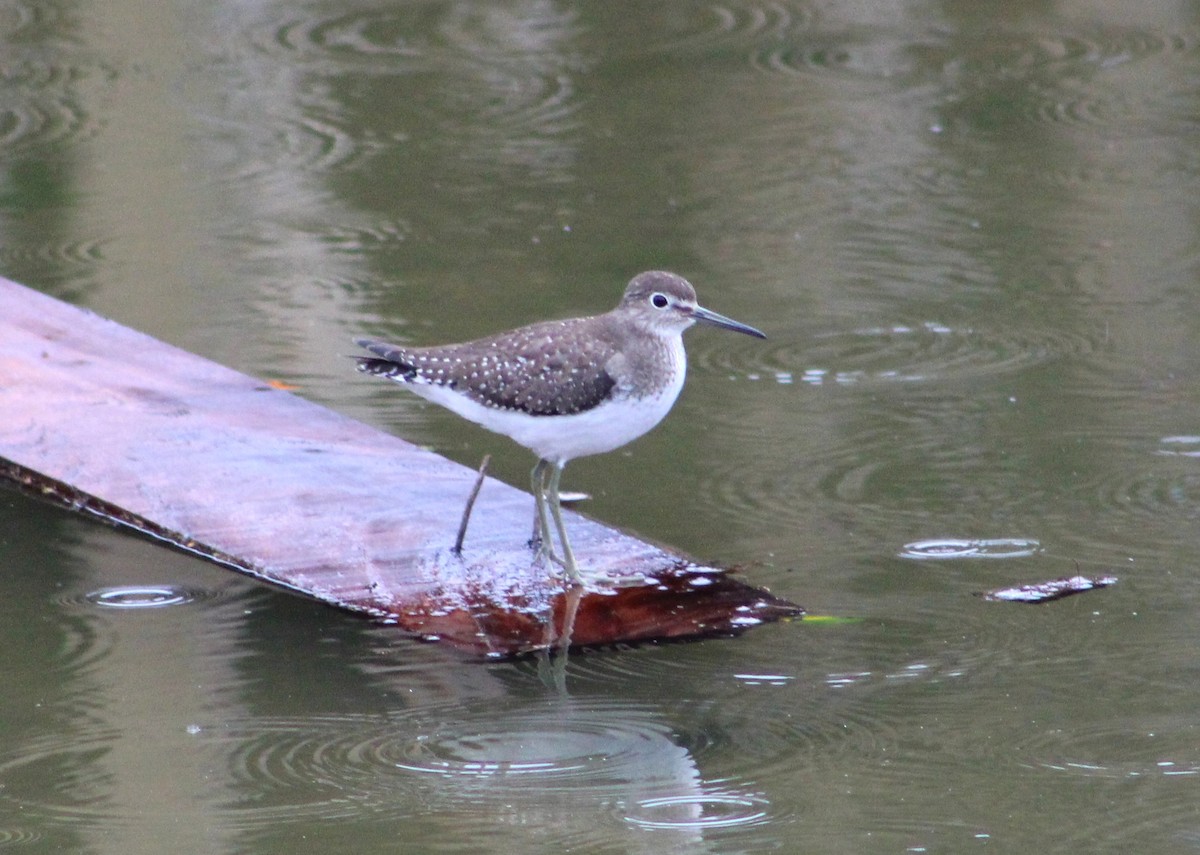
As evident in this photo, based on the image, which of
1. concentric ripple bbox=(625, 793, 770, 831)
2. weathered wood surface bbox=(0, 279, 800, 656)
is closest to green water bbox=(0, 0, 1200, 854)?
concentric ripple bbox=(625, 793, 770, 831)

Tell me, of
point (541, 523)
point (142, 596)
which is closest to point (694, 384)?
point (541, 523)

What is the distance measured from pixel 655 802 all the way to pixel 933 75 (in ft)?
25.6

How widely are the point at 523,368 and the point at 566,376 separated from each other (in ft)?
0.49

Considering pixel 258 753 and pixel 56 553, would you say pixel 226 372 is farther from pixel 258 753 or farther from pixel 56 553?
pixel 258 753

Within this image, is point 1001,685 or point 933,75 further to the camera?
point 933,75

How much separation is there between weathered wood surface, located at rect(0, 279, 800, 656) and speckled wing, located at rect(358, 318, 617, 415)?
0.48 meters

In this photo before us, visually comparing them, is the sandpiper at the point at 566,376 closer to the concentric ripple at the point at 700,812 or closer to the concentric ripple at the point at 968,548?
the concentric ripple at the point at 968,548

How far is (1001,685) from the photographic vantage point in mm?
4910

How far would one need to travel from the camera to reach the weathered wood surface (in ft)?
17.0

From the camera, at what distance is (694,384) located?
7262mm

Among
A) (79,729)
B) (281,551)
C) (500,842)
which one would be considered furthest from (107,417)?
(500,842)

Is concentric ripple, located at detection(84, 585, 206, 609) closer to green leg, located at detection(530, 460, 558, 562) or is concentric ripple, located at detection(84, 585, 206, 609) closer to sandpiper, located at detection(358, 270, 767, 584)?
sandpiper, located at detection(358, 270, 767, 584)

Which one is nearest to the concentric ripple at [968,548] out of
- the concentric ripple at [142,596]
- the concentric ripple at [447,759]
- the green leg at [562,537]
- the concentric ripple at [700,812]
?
the green leg at [562,537]

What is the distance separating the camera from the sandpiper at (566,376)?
5273 mm
